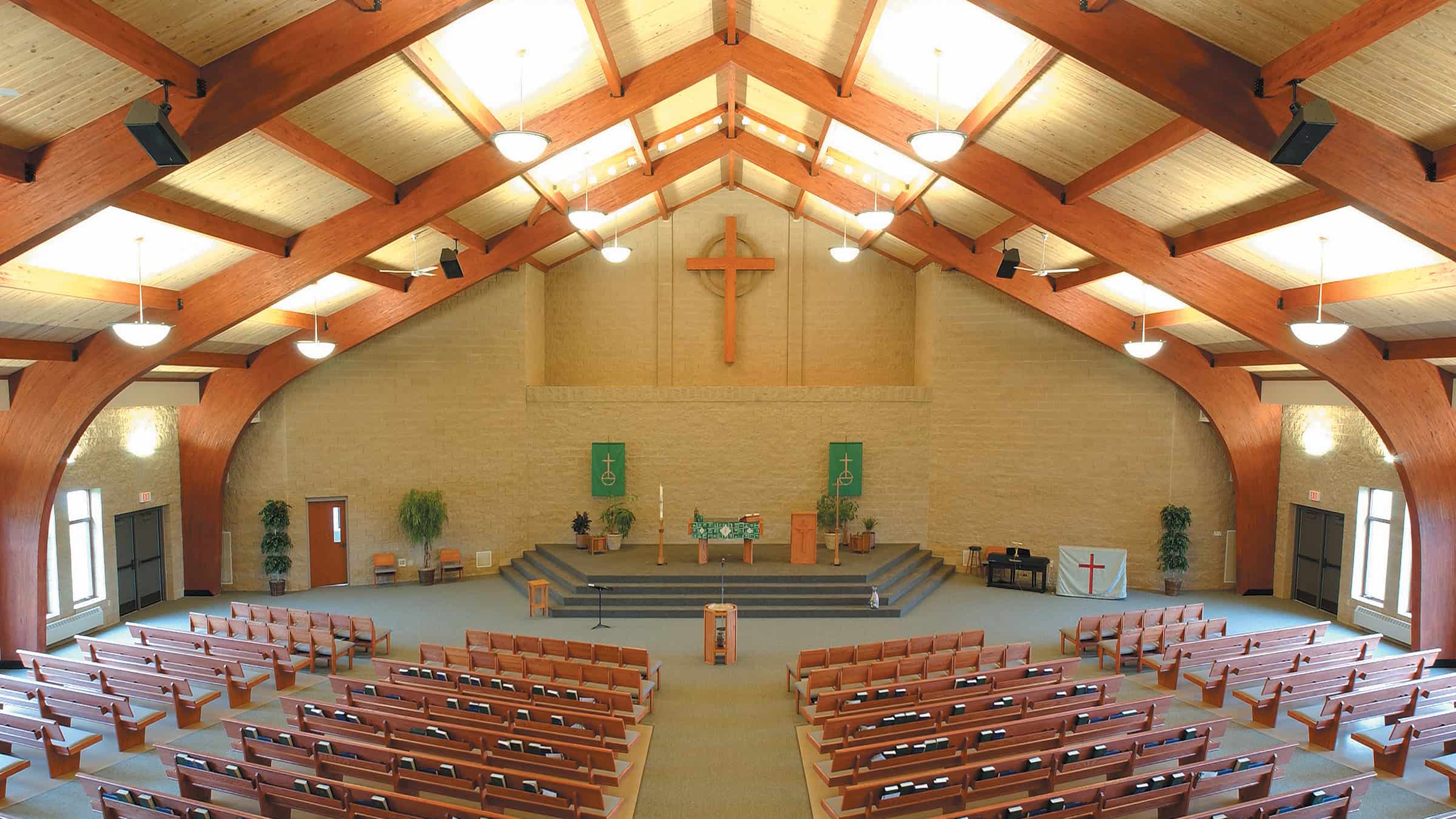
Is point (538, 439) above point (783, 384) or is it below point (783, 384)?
below

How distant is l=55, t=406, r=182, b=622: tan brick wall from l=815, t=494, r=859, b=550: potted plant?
39.6 ft

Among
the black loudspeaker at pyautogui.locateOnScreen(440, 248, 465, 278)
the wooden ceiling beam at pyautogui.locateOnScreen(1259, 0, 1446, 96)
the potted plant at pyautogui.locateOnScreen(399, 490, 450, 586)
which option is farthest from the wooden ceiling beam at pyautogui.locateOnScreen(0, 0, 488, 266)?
the potted plant at pyautogui.locateOnScreen(399, 490, 450, 586)

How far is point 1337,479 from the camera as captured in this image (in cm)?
1443

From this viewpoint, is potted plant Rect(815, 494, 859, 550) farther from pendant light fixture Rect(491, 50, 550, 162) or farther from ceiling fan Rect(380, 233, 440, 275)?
pendant light fixture Rect(491, 50, 550, 162)

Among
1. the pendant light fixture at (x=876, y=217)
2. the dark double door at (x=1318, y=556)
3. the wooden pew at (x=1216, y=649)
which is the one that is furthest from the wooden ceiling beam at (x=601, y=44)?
the dark double door at (x=1318, y=556)

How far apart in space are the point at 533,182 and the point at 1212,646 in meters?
11.3

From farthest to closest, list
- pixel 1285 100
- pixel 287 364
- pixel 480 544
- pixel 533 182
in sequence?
pixel 480 544
pixel 287 364
pixel 533 182
pixel 1285 100

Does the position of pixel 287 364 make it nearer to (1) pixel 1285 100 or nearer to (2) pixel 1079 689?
(2) pixel 1079 689

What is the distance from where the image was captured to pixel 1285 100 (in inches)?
266

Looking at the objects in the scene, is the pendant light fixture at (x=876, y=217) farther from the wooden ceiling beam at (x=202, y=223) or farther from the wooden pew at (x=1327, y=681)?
the wooden ceiling beam at (x=202, y=223)

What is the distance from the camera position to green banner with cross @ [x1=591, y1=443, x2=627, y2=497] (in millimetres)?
17438

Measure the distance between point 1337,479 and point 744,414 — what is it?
35.1 feet

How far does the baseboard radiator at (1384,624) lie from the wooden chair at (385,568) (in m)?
17.2

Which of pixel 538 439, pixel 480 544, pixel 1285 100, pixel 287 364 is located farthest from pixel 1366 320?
pixel 287 364
